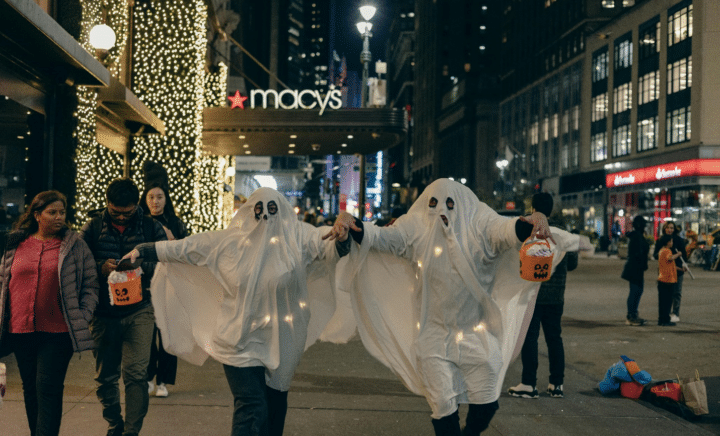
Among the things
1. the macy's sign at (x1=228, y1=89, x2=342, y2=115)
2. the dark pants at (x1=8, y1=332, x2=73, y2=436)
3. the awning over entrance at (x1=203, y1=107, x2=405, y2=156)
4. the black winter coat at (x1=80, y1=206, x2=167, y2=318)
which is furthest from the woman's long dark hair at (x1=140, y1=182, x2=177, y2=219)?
the awning over entrance at (x1=203, y1=107, x2=405, y2=156)

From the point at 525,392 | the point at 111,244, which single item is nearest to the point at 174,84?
the point at 525,392

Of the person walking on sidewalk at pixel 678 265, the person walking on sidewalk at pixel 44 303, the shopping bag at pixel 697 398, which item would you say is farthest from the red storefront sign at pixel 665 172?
the person walking on sidewalk at pixel 44 303

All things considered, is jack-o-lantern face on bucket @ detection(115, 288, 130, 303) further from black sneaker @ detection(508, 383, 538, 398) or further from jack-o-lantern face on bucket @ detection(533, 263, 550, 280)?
black sneaker @ detection(508, 383, 538, 398)

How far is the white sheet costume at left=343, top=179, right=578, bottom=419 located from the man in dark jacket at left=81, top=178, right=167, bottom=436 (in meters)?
1.56

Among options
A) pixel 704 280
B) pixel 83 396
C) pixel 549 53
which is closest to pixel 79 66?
pixel 83 396

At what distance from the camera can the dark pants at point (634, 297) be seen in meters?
12.6

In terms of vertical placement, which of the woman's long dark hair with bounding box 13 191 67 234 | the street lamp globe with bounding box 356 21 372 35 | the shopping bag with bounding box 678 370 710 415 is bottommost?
the shopping bag with bounding box 678 370 710 415

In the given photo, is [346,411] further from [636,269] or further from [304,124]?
[304,124]

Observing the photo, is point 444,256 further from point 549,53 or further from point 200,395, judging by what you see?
point 549,53

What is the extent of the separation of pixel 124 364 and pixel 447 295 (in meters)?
2.33

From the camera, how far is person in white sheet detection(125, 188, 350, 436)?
4711 millimetres

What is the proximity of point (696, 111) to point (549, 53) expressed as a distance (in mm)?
34240

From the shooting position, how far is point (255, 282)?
4.78m

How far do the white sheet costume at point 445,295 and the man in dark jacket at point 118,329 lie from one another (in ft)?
5.11
